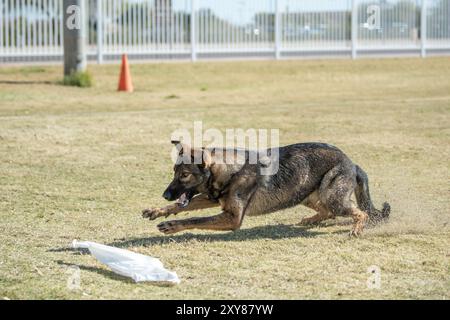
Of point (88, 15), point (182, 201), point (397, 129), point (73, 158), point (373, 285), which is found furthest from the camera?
point (88, 15)

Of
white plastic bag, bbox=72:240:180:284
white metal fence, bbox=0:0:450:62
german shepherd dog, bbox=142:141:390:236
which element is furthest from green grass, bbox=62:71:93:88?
white plastic bag, bbox=72:240:180:284

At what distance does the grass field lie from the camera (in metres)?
7.75

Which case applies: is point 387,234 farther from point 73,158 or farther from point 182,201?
point 73,158

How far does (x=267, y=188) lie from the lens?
9453 mm

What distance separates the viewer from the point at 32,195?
38.3 feet

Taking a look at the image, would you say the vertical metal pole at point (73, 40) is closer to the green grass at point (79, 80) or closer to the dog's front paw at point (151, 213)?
the green grass at point (79, 80)

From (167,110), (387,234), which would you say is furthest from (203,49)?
(387,234)

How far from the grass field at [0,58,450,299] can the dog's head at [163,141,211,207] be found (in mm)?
482

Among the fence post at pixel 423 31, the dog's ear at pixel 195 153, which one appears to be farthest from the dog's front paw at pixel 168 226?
the fence post at pixel 423 31

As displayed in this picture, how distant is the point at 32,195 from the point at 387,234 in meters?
4.48

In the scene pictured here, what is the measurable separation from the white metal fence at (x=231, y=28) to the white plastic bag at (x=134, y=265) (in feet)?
59.2

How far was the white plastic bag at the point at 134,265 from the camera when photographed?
7488 mm
